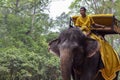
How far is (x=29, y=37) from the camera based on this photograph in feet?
88.2

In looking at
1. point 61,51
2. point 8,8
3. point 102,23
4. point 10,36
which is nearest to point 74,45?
point 61,51

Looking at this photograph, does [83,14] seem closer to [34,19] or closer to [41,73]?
[41,73]

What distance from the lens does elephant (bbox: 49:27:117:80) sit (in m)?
4.93

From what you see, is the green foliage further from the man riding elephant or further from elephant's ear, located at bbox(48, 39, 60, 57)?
elephant's ear, located at bbox(48, 39, 60, 57)

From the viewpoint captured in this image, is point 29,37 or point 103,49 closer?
point 103,49

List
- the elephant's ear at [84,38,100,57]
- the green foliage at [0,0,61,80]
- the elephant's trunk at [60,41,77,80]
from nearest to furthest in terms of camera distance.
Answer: the elephant's trunk at [60,41,77,80] < the elephant's ear at [84,38,100,57] < the green foliage at [0,0,61,80]

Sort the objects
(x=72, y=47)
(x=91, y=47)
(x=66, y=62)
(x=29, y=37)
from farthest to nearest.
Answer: (x=29, y=37) < (x=91, y=47) < (x=72, y=47) < (x=66, y=62)

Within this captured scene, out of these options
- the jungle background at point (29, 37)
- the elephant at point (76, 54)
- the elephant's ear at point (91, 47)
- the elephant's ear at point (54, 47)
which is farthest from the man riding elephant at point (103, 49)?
the jungle background at point (29, 37)

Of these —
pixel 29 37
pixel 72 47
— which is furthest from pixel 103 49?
pixel 29 37

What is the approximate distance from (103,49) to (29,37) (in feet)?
68.5

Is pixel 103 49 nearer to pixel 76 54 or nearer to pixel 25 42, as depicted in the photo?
pixel 76 54

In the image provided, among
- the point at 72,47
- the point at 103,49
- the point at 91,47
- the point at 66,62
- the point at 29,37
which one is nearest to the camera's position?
the point at 66,62

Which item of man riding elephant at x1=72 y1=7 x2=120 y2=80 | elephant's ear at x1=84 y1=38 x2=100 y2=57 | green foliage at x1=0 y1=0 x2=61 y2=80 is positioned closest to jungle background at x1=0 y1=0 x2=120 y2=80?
green foliage at x1=0 y1=0 x2=61 y2=80

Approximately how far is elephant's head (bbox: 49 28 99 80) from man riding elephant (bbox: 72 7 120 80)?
415mm
